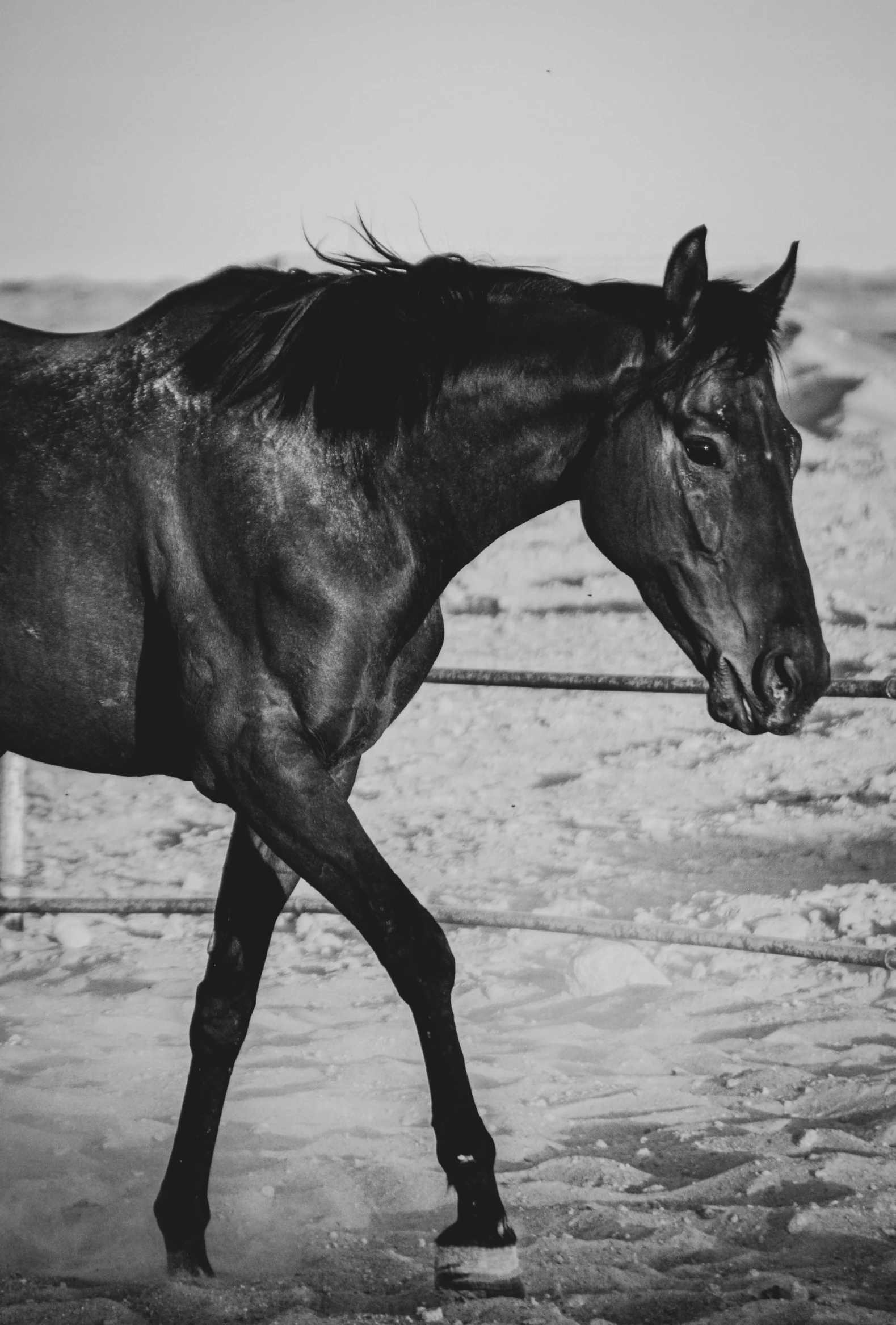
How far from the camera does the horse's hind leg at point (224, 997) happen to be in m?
2.43

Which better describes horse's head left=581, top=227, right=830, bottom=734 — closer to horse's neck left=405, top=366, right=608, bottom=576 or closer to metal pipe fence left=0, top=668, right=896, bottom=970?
horse's neck left=405, top=366, right=608, bottom=576

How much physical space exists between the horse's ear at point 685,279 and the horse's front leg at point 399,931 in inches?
38.4

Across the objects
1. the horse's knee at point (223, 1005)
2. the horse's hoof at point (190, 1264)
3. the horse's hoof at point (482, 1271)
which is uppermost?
Result: the horse's knee at point (223, 1005)

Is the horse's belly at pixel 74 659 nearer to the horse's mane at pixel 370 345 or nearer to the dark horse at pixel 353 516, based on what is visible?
the dark horse at pixel 353 516

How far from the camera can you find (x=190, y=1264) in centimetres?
235

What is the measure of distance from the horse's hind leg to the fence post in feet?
7.40

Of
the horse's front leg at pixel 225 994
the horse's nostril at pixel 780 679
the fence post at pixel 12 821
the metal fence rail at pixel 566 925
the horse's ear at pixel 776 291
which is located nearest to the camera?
the horse's nostril at pixel 780 679

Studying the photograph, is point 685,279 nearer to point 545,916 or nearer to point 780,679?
point 780,679

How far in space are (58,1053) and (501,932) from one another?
173 centimetres

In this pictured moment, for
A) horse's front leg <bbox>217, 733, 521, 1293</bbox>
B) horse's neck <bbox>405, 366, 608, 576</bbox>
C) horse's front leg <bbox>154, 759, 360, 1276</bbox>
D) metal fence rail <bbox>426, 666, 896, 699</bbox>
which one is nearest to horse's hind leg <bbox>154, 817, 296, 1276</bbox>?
horse's front leg <bbox>154, 759, 360, 1276</bbox>

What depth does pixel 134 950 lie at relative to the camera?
4.45 metres

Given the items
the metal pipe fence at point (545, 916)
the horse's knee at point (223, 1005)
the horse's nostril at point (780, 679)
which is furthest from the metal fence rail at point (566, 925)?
the horse's nostril at point (780, 679)

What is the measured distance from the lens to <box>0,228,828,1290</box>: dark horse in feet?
6.95

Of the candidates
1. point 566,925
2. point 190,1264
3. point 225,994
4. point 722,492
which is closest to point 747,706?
point 722,492
